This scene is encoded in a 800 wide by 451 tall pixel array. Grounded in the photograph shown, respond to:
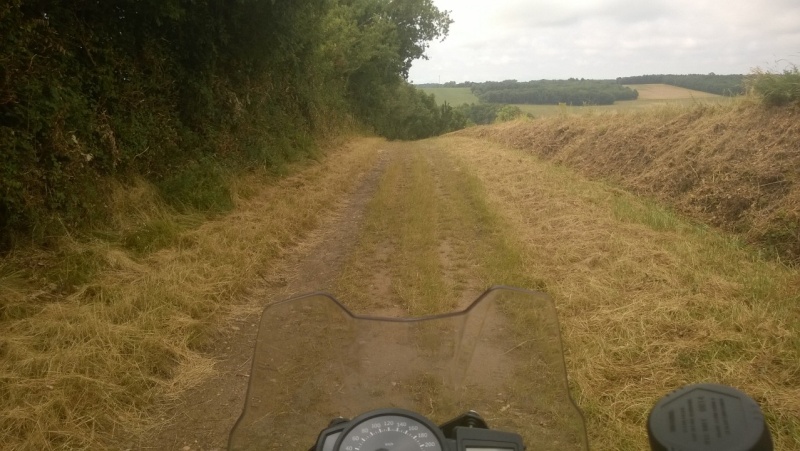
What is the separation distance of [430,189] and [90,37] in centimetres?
635

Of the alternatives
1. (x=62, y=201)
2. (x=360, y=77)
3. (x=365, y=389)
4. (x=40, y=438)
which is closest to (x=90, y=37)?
(x=62, y=201)

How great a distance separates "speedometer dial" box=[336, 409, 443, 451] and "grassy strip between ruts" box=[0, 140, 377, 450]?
9.24 ft

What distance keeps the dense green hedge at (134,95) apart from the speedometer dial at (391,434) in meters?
5.72

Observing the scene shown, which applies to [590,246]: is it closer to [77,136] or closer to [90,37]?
[77,136]

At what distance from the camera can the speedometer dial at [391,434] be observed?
170cm

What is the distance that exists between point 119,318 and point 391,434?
14.2 ft

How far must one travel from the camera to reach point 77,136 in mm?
7457

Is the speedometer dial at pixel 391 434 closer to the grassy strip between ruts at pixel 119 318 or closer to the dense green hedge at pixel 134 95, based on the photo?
the grassy strip between ruts at pixel 119 318

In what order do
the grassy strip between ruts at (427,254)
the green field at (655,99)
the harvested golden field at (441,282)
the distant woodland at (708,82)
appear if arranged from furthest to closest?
the green field at (655,99)
the distant woodland at (708,82)
the grassy strip between ruts at (427,254)
the harvested golden field at (441,282)

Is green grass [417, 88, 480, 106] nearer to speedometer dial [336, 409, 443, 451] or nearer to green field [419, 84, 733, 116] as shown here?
green field [419, 84, 733, 116]

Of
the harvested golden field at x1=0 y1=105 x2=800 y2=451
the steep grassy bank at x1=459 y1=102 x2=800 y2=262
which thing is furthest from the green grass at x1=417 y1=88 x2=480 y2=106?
the harvested golden field at x1=0 y1=105 x2=800 y2=451

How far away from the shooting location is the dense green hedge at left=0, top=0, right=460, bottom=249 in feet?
21.3

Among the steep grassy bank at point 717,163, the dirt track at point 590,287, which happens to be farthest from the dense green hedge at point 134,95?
the steep grassy bank at point 717,163

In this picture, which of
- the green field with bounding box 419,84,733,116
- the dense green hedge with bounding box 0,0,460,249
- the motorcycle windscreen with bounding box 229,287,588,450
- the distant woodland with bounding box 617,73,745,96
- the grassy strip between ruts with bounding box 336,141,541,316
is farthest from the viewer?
the green field with bounding box 419,84,733,116
